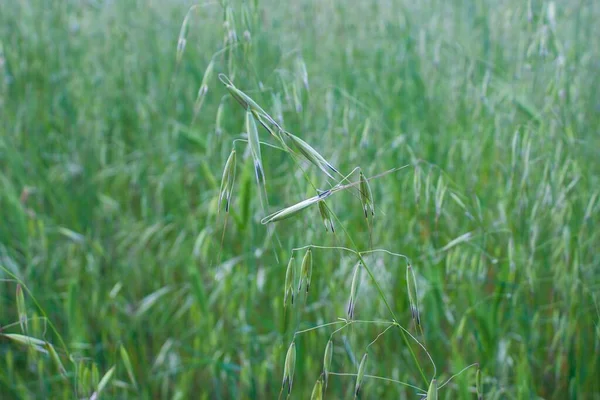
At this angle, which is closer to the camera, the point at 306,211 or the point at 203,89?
the point at 203,89

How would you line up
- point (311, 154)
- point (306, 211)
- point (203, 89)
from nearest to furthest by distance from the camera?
point (311, 154)
point (203, 89)
point (306, 211)

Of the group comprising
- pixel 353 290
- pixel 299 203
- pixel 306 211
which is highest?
pixel 299 203

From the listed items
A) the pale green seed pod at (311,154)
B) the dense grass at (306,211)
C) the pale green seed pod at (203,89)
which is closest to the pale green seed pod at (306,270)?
the pale green seed pod at (311,154)

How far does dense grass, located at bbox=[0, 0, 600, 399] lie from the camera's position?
4.88 feet

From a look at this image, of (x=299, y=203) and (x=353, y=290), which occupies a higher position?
(x=299, y=203)

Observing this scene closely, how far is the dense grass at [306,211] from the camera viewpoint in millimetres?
1488

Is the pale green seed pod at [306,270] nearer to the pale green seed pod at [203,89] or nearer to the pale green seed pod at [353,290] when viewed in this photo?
the pale green seed pod at [353,290]

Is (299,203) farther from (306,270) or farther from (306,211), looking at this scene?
(306,211)

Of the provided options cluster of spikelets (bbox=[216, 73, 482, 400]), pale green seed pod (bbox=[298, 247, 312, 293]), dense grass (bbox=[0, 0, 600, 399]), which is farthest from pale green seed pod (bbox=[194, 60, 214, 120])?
pale green seed pod (bbox=[298, 247, 312, 293])

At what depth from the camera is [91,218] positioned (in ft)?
7.45

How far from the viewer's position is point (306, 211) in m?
1.45

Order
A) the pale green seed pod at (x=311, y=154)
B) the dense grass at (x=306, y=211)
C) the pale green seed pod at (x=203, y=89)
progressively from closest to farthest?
the pale green seed pod at (x=311, y=154) → the pale green seed pod at (x=203, y=89) → the dense grass at (x=306, y=211)

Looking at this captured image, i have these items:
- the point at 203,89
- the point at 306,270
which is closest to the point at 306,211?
the point at 203,89

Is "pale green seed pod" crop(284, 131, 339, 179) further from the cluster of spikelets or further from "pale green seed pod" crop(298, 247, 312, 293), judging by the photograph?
"pale green seed pod" crop(298, 247, 312, 293)
